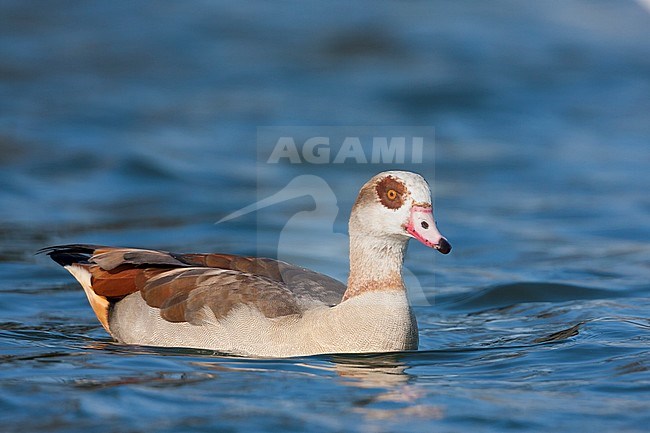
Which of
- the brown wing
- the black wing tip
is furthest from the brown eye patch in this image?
the black wing tip

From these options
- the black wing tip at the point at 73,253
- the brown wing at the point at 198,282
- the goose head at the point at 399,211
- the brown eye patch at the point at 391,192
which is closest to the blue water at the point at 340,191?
the brown wing at the point at 198,282

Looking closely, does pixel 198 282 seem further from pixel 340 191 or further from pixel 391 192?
pixel 340 191

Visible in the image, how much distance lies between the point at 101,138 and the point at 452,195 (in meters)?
5.70

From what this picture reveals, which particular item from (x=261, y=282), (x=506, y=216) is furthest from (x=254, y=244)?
(x=261, y=282)

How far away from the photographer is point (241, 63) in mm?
23047

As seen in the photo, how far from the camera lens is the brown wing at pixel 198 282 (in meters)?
8.80

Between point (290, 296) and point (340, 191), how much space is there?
7.56 metres

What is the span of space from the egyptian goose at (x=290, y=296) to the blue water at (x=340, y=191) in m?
0.19

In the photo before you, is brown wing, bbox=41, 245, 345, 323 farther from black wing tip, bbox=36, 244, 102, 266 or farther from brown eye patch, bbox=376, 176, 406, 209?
brown eye patch, bbox=376, 176, 406, 209

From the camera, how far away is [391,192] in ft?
27.7

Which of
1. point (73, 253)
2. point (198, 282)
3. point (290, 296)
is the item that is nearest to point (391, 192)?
point (290, 296)

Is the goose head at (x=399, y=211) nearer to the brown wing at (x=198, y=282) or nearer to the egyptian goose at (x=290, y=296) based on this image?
the egyptian goose at (x=290, y=296)

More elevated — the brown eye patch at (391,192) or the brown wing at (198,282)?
the brown eye patch at (391,192)

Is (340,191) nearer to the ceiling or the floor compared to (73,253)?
nearer to the ceiling
